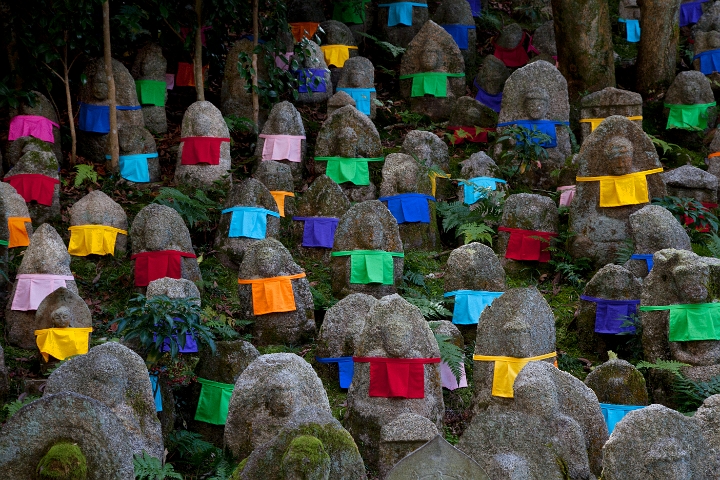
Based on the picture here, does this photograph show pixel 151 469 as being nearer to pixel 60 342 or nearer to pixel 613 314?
pixel 60 342

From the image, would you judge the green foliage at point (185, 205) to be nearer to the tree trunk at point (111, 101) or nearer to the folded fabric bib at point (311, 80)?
the tree trunk at point (111, 101)

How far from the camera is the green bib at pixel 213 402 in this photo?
788 cm

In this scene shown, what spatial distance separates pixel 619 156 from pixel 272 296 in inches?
149

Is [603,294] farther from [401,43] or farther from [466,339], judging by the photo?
[401,43]

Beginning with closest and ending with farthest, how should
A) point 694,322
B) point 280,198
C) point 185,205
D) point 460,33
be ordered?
point 694,322 → point 185,205 → point 280,198 → point 460,33

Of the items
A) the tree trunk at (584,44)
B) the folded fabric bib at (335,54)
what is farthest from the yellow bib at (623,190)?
the folded fabric bib at (335,54)

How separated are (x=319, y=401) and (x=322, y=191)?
4077mm

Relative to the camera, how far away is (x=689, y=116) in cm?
1361

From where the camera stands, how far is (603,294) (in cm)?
940

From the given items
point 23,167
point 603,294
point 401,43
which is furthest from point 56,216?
point 401,43

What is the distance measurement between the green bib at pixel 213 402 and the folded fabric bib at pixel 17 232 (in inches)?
126

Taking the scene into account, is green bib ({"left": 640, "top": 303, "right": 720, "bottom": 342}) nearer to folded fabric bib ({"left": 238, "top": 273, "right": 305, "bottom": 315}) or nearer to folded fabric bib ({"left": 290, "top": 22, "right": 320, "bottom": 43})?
folded fabric bib ({"left": 238, "top": 273, "right": 305, "bottom": 315})

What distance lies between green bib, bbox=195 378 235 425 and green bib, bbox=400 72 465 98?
7.11 metres

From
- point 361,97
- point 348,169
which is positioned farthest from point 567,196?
point 361,97
